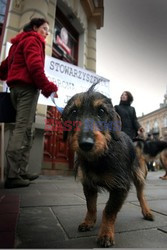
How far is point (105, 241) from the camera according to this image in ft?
4.62

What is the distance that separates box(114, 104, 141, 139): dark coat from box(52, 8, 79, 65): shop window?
3.14 m

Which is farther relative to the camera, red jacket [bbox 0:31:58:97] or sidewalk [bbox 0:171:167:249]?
red jacket [bbox 0:31:58:97]

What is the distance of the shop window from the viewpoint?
23.1ft

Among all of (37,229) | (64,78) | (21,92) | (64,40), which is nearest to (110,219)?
(37,229)

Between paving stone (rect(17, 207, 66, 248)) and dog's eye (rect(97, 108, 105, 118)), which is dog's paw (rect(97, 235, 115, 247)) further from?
dog's eye (rect(97, 108, 105, 118))

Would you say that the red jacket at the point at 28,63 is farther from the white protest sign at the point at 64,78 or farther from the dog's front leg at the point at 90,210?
the dog's front leg at the point at 90,210

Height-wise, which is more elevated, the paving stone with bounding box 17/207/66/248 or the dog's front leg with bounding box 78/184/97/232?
the dog's front leg with bounding box 78/184/97/232

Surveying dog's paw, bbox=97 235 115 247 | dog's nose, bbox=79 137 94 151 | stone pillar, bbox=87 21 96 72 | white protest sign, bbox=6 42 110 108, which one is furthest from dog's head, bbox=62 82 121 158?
stone pillar, bbox=87 21 96 72

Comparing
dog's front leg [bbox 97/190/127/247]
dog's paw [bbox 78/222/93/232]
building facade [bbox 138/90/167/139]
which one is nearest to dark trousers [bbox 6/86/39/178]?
dog's paw [bbox 78/222/93/232]

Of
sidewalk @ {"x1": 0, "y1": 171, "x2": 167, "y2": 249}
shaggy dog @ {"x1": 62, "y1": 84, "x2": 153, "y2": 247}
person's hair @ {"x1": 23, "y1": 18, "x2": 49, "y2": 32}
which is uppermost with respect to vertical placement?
person's hair @ {"x1": 23, "y1": 18, "x2": 49, "y2": 32}

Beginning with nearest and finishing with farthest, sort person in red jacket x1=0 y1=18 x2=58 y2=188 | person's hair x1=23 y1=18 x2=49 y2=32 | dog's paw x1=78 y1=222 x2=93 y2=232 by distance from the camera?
dog's paw x1=78 y1=222 x2=93 y2=232 → person in red jacket x1=0 y1=18 x2=58 y2=188 → person's hair x1=23 y1=18 x2=49 y2=32

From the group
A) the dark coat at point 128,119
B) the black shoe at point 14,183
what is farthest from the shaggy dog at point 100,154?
the dark coat at point 128,119

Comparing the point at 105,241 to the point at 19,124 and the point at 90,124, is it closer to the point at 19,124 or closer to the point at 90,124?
the point at 90,124

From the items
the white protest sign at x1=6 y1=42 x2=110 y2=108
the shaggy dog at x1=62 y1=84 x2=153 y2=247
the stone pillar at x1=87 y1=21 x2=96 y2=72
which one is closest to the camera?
the shaggy dog at x1=62 y1=84 x2=153 y2=247
